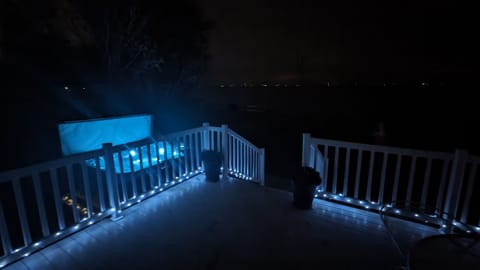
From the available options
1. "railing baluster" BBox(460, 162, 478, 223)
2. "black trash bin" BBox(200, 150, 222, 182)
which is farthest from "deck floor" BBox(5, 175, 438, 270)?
"black trash bin" BBox(200, 150, 222, 182)

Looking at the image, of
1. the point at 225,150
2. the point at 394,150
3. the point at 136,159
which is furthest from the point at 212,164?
the point at 394,150

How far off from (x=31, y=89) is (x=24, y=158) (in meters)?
1.38

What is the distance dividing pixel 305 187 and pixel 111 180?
246 centimetres

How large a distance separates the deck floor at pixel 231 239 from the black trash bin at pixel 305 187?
0.12m

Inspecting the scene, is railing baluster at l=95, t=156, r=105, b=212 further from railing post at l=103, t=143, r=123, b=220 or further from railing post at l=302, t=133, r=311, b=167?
railing post at l=302, t=133, r=311, b=167

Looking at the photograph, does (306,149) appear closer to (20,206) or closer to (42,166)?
(42,166)

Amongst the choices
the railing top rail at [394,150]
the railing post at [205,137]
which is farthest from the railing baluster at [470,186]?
the railing post at [205,137]

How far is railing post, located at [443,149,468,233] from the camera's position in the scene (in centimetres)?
220

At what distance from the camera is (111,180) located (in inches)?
103

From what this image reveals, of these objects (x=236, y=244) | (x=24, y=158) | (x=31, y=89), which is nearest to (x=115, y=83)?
(x=31, y=89)

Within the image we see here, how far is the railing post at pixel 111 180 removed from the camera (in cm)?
254

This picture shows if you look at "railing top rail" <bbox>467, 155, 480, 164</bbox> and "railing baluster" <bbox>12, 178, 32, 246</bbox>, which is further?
"railing top rail" <bbox>467, 155, 480, 164</bbox>

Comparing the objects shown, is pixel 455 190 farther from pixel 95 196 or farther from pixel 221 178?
pixel 95 196

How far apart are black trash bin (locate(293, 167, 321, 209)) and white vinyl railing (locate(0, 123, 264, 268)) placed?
1.00 m
